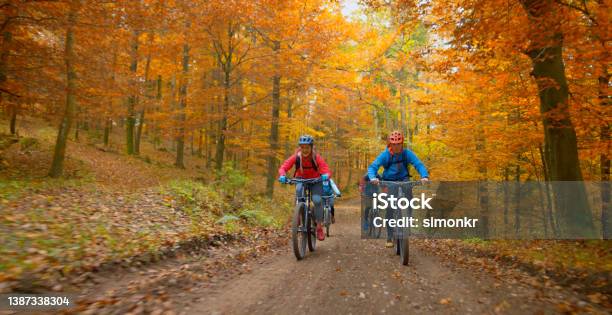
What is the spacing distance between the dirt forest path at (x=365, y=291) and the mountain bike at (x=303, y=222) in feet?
1.35

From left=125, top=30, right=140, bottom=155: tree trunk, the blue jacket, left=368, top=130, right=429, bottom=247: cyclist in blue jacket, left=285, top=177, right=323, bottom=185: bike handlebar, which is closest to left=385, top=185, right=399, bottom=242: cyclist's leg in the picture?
left=368, top=130, right=429, bottom=247: cyclist in blue jacket

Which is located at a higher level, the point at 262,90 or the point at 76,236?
the point at 262,90

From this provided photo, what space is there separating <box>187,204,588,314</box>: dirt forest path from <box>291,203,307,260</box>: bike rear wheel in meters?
0.28

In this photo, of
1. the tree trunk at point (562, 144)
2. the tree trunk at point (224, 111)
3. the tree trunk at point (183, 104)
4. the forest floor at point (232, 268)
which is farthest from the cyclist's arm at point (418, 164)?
the tree trunk at point (183, 104)

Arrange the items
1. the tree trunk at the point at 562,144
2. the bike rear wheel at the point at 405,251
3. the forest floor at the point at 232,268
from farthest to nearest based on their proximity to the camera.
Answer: the tree trunk at the point at 562,144, the bike rear wheel at the point at 405,251, the forest floor at the point at 232,268

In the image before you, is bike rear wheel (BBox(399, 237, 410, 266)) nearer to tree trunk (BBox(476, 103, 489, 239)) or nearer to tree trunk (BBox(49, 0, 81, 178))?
tree trunk (BBox(476, 103, 489, 239))

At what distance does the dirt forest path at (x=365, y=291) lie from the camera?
4215 millimetres

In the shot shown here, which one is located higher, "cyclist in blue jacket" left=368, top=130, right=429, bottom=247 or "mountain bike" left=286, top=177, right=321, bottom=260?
"cyclist in blue jacket" left=368, top=130, right=429, bottom=247

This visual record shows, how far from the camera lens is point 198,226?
340 inches

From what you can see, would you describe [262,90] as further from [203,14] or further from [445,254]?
[445,254]

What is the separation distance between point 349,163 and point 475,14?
33.1 m

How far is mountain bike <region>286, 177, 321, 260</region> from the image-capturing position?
6.73 metres

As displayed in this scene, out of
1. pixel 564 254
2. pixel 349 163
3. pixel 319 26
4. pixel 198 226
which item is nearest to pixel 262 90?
pixel 319 26

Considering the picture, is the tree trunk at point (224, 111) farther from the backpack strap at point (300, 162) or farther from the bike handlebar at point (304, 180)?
the bike handlebar at point (304, 180)
